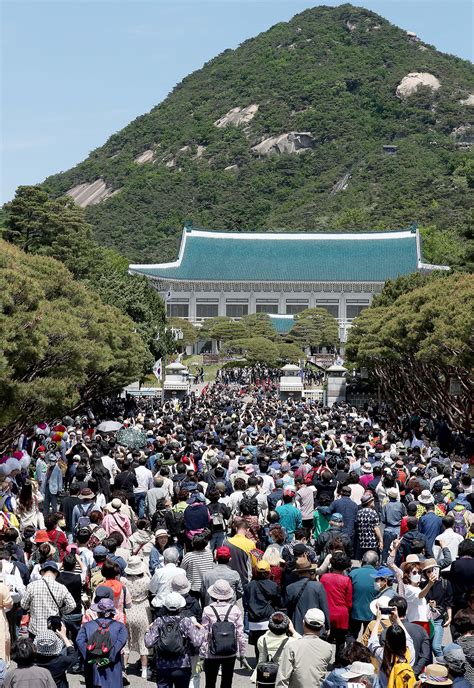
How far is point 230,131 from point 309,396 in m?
93.4

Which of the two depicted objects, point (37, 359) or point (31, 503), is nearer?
point (31, 503)

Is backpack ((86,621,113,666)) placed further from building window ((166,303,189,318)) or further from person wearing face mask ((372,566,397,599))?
building window ((166,303,189,318))

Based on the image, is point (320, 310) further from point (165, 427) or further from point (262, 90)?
point (262, 90)

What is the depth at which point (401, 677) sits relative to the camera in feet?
22.4

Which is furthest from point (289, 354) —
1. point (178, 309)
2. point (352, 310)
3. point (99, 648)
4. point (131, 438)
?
point (99, 648)

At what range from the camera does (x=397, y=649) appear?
23.0ft

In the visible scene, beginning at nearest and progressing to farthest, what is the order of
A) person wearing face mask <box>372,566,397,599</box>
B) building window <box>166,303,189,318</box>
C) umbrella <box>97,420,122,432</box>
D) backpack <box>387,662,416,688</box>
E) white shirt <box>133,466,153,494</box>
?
backpack <box>387,662,416,688</box>
person wearing face mask <box>372,566,397,599</box>
white shirt <box>133,466,153,494</box>
umbrella <box>97,420,122,432</box>
building window <box>166,303,189,318</box>

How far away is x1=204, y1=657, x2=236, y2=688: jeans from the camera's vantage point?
8094 millimetres

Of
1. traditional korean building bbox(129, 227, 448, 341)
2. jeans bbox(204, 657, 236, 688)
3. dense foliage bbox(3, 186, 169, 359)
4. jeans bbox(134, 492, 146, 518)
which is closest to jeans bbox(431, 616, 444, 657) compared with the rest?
jeans bbox(204, 657, 236, 688)

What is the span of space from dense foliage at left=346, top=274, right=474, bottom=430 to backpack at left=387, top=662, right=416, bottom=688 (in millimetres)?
17395

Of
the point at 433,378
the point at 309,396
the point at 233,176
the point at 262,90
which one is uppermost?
the point at 262,90

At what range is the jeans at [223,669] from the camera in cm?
809

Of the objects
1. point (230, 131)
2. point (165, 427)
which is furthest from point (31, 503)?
point (230, 131)

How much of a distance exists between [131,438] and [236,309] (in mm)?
64831
